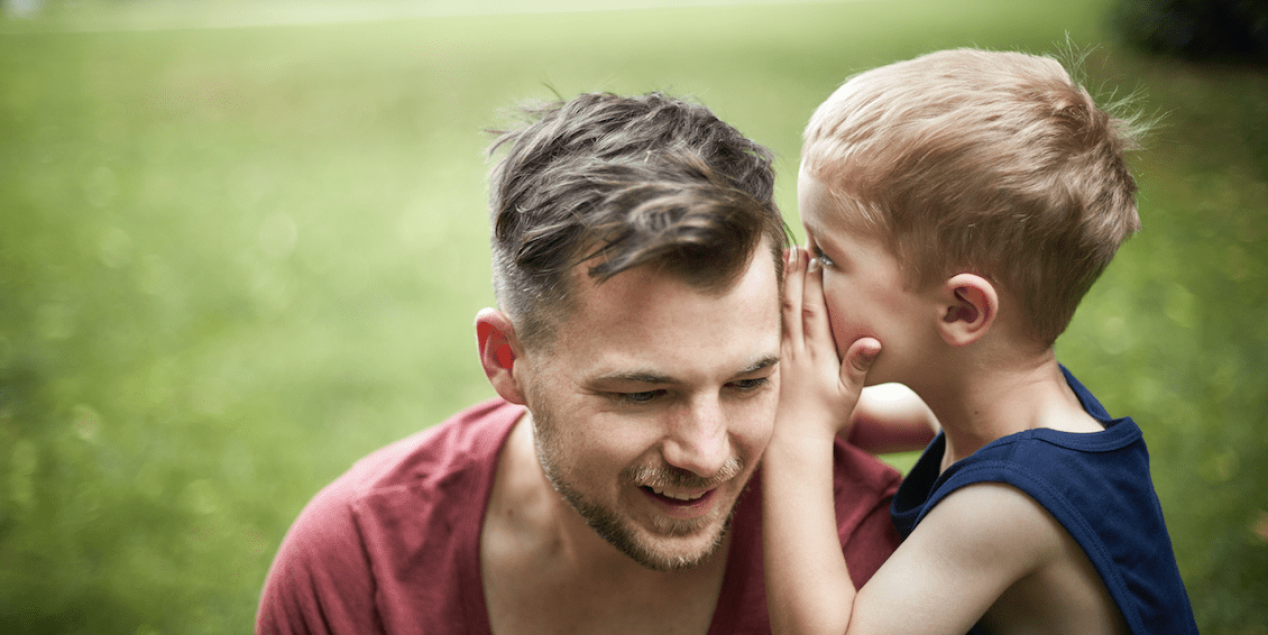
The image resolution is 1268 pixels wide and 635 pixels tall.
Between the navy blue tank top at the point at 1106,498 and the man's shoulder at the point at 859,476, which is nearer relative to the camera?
the navy blue tank top at the point at 1106,498

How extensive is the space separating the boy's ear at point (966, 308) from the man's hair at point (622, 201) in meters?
0.44

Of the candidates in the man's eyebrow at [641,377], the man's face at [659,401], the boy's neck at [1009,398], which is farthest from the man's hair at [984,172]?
the man's eyebrow at [641,377]

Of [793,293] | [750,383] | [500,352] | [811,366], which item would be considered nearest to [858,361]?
[811,366]

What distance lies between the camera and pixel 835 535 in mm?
2424

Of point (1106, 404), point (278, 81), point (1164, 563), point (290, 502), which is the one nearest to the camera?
point (1164, 563)

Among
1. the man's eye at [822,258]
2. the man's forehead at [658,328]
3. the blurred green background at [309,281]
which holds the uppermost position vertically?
the man's forehead at [658,328]

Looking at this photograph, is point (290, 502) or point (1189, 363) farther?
point (1189, 363)

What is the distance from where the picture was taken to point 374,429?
6.68 m

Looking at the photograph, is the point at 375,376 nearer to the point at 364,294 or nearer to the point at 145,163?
the point at 364,294

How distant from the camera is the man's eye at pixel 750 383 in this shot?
2250mm

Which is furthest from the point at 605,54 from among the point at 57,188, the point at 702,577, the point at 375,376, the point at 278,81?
the point at 702,577

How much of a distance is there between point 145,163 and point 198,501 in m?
7.58

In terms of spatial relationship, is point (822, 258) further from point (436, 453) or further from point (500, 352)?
point (436, 453)

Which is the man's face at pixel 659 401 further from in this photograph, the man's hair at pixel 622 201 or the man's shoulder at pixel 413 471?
the man's shoulder at pixel 413 471
